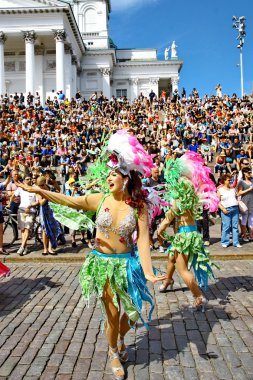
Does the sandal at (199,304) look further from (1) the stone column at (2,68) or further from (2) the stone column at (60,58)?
(2) the stone column at (60,58)

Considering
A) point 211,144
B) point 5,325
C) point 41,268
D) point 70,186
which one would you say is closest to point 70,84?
point 211,144

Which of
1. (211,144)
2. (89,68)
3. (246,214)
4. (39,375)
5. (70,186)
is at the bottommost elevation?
(39,375)

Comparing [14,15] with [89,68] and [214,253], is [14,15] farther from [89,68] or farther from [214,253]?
[214,253]

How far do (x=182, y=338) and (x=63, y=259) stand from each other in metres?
4.64

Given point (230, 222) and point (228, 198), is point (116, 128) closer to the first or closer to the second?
point (228, 198)

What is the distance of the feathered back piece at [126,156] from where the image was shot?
3687 millimetres

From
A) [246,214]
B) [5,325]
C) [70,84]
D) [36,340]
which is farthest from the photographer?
[70,84]

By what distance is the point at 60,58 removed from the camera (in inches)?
1674

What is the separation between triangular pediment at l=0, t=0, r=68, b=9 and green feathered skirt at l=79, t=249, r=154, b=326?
44133 millimetres

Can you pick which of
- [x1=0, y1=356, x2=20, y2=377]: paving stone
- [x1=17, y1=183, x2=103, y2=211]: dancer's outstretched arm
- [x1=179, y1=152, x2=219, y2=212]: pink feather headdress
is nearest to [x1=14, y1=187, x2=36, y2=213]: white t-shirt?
[x1=179, y1=152, x2=219, y2=212]: pink feather headdress

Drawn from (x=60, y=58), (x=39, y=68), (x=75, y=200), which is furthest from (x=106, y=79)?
(x=75, y=200)

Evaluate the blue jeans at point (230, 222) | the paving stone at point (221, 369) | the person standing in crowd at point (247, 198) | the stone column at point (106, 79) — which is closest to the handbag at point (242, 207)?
the person standing in crowd at point (247, 198)

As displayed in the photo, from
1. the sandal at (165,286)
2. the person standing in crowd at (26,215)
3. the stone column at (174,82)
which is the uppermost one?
the stone column at (174,82)

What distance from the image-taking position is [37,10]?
42969 millimetres
